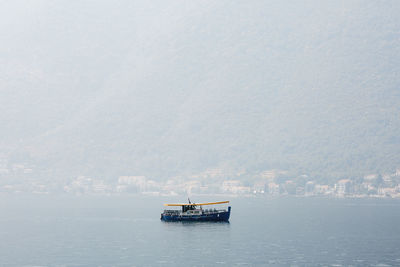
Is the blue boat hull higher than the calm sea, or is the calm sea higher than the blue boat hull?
the blue boat hull

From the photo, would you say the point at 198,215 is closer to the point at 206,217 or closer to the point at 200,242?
the point at 206,217

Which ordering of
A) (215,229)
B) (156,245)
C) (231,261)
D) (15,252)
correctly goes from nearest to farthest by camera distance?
(231,261) < (15,252) < (156,245) < (215,229)

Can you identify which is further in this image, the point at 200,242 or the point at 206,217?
the point at 206,217

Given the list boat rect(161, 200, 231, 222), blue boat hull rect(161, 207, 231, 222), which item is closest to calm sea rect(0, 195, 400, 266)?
blue boat hull rect(161, 207, 231, 222)

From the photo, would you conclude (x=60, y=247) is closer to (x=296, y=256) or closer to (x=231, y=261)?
(x=231, y=261)

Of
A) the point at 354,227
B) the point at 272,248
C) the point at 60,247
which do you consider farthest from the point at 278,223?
the point at 60,247

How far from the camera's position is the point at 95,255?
11956cm

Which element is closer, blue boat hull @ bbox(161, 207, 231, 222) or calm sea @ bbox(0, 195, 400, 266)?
calm sea @ bbox(0, 195, 400, 266)

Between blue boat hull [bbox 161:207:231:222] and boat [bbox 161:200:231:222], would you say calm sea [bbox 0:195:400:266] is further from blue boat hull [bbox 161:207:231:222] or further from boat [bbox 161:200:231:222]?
boat [bbox 161:200:231:222]

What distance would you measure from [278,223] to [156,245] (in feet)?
178

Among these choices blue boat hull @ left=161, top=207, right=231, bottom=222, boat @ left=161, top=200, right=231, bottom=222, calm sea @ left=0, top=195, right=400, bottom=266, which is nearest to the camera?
calm sea @ left=0, top=195, right=400, bottom=266

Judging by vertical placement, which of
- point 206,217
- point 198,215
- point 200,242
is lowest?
point 200,242

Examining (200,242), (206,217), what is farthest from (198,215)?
(200,242)

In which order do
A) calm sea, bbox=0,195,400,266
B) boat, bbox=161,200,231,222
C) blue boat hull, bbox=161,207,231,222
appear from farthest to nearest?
boat, bbox=161,200,231,222 < blue boat hull, bbox=161,207,231,222 < calm sea, bbox=0,195,400,266
